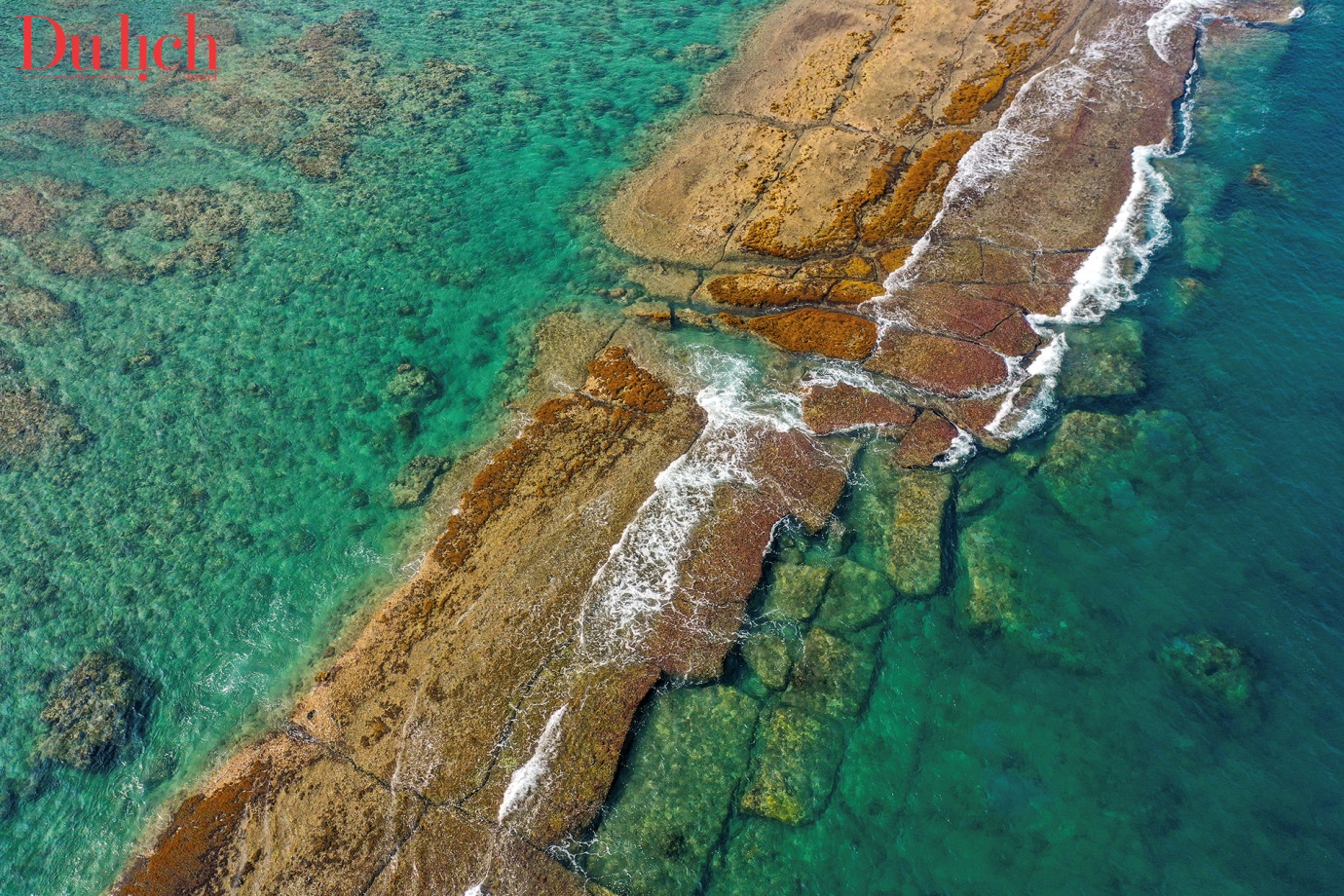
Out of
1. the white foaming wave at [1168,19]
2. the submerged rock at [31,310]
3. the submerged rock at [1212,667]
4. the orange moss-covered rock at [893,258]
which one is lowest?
the submerged rock at [31,310]

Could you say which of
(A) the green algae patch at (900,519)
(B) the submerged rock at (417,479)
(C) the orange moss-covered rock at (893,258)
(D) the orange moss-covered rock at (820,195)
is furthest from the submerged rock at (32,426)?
(C) the orange moss-covered rock at (893,258)

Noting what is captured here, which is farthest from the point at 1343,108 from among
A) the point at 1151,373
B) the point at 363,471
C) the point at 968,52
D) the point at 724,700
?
the point at 363,471

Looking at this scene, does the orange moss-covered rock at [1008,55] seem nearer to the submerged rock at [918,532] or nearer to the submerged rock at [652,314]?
the submerged rock at [652,314]

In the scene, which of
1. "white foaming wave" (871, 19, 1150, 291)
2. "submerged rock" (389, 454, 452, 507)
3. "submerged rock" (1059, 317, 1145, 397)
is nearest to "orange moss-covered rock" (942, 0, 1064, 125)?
"white foaming wave" (871, 19, 1150, 291)

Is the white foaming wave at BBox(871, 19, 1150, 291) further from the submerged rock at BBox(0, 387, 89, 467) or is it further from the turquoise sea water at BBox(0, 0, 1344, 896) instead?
the submerged rock at BBox(0, 387, 89, 467)

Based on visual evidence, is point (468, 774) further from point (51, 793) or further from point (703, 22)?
point (703, 22)

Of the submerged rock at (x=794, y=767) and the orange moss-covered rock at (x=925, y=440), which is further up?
the orange moss-covered rock at (x=925, y=440)
